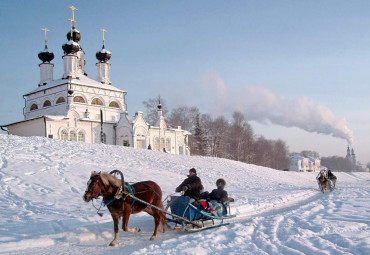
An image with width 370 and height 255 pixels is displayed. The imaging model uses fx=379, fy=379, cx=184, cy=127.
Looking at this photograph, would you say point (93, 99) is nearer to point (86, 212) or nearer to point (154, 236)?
point (86, 212)

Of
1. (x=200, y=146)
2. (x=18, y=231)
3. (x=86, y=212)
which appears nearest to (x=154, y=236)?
(x=18, y=231)

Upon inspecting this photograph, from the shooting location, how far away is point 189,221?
952 centimetres

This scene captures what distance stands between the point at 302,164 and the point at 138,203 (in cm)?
11123

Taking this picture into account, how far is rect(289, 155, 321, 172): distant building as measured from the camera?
110 m

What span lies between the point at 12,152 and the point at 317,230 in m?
18.7

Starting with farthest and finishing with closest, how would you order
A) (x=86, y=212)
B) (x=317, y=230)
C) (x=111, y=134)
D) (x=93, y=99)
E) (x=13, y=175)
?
(x=93, y=99), (x=111, y=134), (x=13, y=175), (x=86, y=212), (x=317, y=230)

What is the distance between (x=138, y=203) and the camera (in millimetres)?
9133

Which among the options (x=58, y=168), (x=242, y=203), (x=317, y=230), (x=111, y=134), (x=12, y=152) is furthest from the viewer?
(x=111, y=134)

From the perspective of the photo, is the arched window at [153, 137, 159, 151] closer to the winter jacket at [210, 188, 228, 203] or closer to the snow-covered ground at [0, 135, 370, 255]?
the snow-covered ground at [0, 135, 370, 255]

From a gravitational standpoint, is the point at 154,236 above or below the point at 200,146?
below

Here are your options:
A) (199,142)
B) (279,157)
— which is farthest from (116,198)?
(279,157)

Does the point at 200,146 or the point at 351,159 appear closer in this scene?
the point at 200,146

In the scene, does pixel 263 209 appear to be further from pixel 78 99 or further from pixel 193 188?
pixel 78 99

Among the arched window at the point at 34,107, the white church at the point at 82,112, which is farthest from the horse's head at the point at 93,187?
the arched window at the point at 34,107
